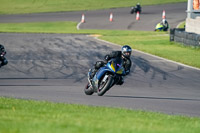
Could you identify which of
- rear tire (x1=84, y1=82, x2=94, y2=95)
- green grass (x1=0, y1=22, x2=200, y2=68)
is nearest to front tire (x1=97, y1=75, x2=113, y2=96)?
rear tire (x1=84, y1=82, x2=94, y2=95)

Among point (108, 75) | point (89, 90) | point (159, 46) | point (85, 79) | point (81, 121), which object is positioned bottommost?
point (159, 46)

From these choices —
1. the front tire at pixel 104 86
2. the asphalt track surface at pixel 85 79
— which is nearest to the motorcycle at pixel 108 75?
the front tire at pixel 104 86

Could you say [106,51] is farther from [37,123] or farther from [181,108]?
[37,123]

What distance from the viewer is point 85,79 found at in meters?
16.5

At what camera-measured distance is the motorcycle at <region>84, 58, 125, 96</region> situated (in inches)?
495

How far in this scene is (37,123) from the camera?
23.4ft

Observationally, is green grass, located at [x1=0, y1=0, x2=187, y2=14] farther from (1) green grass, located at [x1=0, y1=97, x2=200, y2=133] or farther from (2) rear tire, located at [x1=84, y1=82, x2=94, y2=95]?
(1) green grass, located at [x1=0, y1=97, x2=200, y2=133]

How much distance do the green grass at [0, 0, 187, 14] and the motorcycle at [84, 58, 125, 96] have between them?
3879 centimetres

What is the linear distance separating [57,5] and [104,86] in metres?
42.3

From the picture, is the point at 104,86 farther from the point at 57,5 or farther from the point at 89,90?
the point at 57,5

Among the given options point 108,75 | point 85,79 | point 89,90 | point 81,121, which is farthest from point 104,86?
point 81,121

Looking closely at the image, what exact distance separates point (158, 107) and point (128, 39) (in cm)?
1814

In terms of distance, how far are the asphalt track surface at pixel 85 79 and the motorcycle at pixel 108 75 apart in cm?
33

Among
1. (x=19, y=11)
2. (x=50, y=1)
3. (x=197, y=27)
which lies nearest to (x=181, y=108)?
(x=197, y=27)
